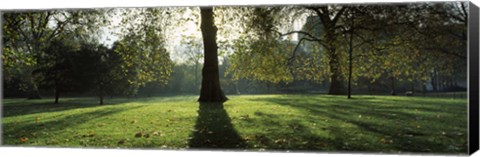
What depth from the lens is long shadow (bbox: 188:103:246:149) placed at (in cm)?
1084

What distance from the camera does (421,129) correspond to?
397 inches

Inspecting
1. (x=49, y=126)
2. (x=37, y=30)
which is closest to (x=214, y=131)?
(x=49, y=126)

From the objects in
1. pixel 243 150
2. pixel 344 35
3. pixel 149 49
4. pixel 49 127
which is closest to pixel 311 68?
pixel 344 35

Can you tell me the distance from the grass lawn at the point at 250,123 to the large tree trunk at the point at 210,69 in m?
0.23

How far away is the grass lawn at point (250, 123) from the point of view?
10.1 m

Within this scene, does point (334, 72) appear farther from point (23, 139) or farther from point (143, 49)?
point (23, 139)

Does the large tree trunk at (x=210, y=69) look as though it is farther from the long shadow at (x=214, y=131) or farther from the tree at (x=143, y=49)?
the tree at (x=143, y=49)

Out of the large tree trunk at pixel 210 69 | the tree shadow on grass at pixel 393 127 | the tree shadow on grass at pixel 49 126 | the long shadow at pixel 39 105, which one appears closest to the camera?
the tree shadow on grass at pixel 393 127

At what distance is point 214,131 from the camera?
11.1 m

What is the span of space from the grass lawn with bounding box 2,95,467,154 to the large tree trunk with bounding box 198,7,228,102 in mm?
232

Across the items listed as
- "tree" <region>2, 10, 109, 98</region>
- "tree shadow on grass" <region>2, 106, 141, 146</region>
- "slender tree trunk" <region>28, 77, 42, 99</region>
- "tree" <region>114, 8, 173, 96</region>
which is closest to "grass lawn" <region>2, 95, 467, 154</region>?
"tree shadow on grass" <region>2, 106, 141, 146</region>

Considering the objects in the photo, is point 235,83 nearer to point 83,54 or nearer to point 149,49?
point 149,49

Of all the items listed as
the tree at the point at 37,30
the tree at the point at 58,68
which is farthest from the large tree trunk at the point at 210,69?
the tree at the point at 58,68

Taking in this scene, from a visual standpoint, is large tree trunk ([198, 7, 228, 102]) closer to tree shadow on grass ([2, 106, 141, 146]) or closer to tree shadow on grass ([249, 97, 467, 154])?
tree shadow on grass ([2, 106, 141, 146])
